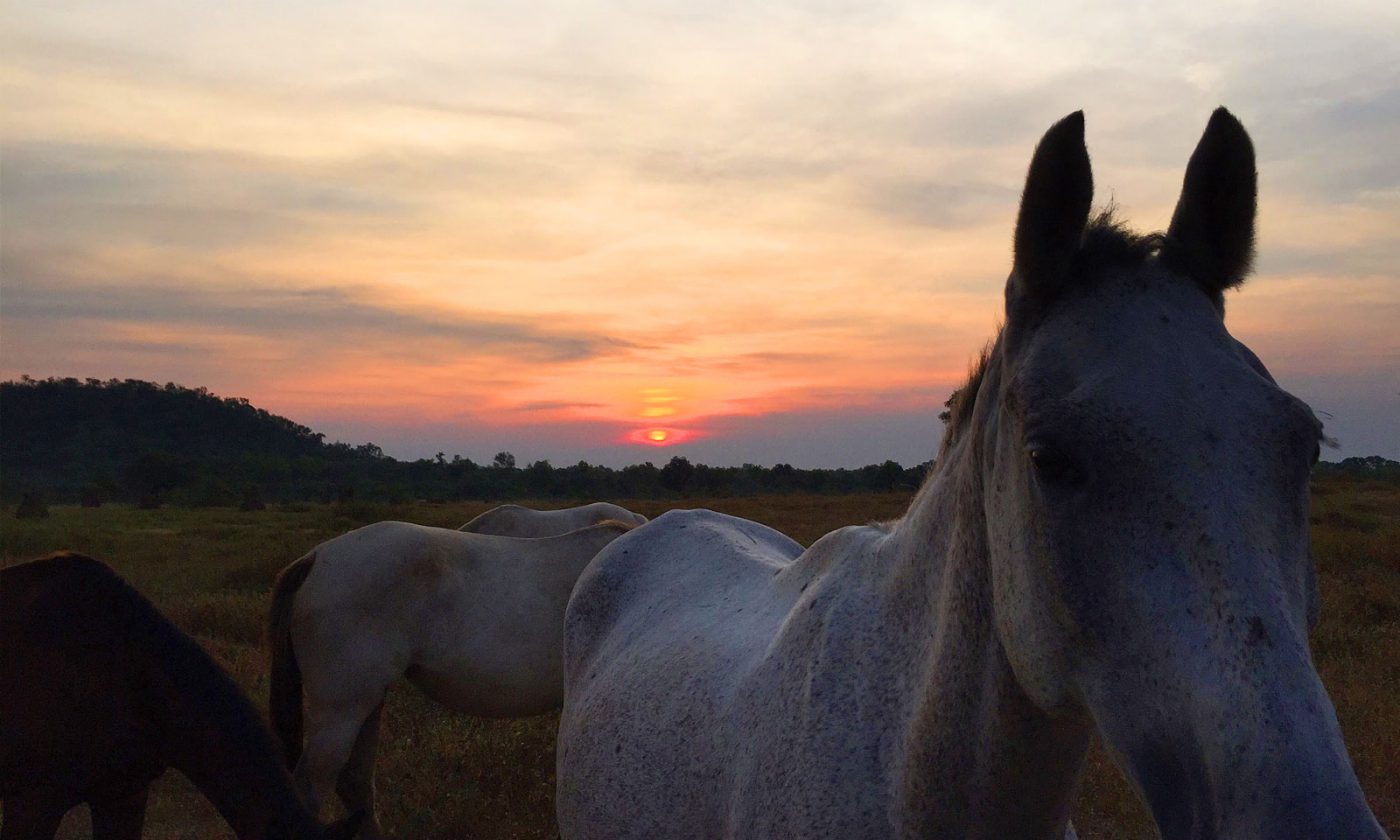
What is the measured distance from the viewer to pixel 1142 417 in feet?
3.56

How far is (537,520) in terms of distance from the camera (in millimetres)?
7828

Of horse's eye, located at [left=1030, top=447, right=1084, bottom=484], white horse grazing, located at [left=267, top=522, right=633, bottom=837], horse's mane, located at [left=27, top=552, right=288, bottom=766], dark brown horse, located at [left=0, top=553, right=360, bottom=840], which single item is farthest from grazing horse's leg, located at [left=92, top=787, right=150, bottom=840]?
horse's eye, located at [left=1030, top=447, right=1084, bottom=484]

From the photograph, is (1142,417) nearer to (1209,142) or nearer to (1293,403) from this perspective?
(1293,403)

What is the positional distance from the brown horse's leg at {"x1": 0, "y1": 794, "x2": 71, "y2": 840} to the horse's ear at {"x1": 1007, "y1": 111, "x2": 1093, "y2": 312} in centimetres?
451

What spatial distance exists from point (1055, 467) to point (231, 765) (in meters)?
3.97

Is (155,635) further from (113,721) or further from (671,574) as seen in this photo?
(671,574)

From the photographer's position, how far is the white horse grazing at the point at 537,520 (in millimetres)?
7660

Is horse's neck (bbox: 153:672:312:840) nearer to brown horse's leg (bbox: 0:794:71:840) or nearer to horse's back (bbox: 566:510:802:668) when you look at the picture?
brown horse's leg (bbox: 0:794:71:840)

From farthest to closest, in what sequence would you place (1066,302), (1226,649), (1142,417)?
1. (1066,302)
2. (1142,417)
3. (1226,649)

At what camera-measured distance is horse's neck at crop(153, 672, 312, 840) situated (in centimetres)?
378

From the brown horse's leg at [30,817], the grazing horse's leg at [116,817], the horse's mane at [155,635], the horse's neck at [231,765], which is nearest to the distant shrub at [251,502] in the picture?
the horse's mane at [155,635]

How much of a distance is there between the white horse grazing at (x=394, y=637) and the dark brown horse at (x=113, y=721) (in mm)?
1042

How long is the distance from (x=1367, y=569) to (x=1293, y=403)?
13333mm

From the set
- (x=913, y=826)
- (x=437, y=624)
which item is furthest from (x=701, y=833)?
(x=437, y=624)
